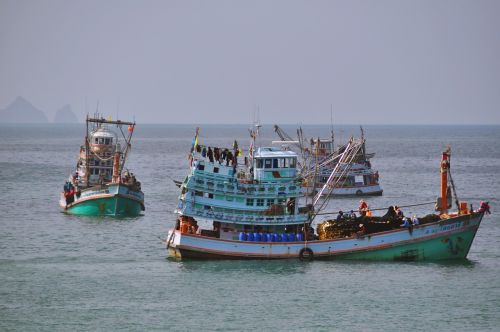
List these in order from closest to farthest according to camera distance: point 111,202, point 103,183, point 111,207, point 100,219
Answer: point 100,219
point 111,202
point 111,207
point 103,183

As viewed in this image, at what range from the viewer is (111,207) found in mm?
90312

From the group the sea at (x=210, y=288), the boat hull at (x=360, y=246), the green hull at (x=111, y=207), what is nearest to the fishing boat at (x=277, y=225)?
the boat hull at (x=360, y=246)

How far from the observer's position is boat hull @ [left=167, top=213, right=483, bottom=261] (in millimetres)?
66938

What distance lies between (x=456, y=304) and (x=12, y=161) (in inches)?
5373

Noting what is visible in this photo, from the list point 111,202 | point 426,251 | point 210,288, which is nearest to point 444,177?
point 426,251

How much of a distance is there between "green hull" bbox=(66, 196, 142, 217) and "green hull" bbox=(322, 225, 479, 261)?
1144 inches

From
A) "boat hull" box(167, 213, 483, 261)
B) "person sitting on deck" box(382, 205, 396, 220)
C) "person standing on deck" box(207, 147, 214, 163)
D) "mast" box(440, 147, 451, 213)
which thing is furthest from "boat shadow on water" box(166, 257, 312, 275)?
"mast" box(440, 147, 451, 213)

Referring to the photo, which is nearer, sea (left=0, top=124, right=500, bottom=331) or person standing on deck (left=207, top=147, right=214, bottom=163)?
sea (left=0, top=124, right=500, bottom=331)

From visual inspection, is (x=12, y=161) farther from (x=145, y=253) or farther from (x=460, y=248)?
(x=460, y=248)

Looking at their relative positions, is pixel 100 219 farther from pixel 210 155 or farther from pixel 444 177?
pixel 444 177

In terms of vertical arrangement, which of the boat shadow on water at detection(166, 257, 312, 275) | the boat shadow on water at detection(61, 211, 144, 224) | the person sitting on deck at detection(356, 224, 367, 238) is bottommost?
the boat shadow on water at detection(166, 257, 312, 275)

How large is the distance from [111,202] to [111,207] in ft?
1.78

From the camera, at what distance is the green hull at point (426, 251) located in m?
67.6

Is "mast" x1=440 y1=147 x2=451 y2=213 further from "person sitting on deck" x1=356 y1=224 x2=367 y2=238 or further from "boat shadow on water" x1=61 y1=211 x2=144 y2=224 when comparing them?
"boat shadow on water" x1=61 y1=211 x2=144 y2=224
